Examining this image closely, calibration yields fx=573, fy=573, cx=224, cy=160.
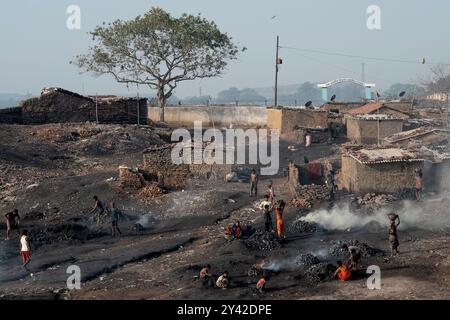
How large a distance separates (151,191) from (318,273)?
9.62 meters

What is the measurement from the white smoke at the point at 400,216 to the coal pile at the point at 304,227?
1.01 ft

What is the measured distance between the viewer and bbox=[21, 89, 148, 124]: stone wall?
33031 mm

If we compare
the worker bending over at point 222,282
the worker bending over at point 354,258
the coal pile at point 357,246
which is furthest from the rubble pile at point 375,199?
the worker bending over at point 222,282

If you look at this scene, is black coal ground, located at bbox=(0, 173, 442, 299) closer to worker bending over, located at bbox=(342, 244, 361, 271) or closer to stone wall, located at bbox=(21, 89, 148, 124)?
worker bending over, located at bbox=(342, 244, 361, 271)

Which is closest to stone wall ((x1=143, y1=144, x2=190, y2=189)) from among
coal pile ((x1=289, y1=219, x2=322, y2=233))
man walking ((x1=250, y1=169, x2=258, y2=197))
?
man walking ((x1=250, y1=169, x2=258, y2=197))

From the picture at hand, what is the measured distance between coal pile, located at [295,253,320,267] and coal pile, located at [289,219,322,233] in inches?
106

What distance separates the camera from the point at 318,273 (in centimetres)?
1253

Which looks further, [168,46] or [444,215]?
[168,46]

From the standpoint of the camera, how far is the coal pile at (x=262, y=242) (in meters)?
15.1

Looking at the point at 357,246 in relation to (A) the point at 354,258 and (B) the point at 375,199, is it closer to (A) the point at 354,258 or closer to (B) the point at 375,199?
(A) the point at 354,258
